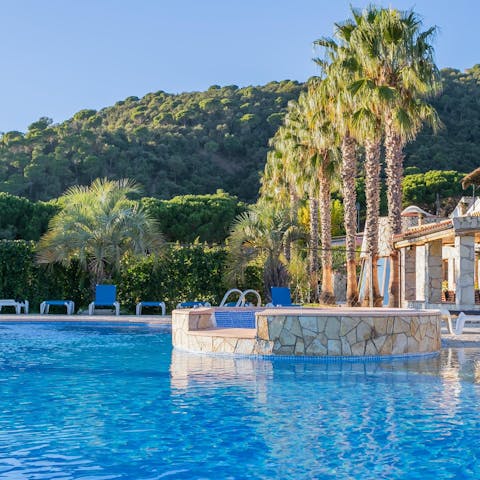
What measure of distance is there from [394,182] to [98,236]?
10295 mm

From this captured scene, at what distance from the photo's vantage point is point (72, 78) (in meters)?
30.5

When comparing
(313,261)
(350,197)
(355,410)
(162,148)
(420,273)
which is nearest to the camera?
(355,410)

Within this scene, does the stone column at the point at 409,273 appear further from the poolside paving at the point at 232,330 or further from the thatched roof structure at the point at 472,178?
the poolside paving at the point at 232,330

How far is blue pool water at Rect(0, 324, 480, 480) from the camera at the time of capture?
539 cm

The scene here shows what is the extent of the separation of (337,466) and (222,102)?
61.6 meters

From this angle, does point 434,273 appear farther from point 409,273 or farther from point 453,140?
point 453,140

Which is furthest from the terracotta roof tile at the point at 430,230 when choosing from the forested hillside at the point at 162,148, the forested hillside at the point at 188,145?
the forested hillside at the point at 162,148

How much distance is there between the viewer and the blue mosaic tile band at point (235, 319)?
1583 cm

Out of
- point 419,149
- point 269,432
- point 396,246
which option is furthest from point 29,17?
point 419,149

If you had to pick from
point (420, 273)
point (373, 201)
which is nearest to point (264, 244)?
point (420, 273)

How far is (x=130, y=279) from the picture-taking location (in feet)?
81.4

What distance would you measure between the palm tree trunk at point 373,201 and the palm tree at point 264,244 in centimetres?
494

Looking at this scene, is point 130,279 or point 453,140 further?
point 453,140

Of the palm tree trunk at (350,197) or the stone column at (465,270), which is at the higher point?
the palm tree trunk at (350,197)
